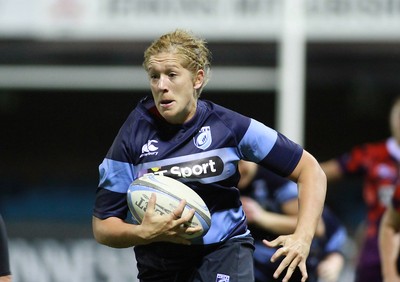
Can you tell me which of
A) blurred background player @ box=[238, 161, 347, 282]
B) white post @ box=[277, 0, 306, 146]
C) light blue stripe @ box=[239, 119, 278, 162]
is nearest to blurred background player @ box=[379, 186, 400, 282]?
blurred background player @ box=[238, 161, 347, 282]

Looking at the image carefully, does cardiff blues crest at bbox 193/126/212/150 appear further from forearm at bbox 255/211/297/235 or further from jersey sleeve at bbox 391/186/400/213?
forearm at bbox 255/211/297/235

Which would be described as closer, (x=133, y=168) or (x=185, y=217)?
(x=185, y=217)

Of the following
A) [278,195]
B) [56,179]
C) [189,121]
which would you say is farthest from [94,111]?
[189,121]

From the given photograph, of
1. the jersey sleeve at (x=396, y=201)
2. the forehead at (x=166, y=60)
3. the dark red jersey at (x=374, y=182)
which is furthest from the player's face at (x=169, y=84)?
the dark red jersey at (x=374, y=182)

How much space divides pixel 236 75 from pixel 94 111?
388 cm

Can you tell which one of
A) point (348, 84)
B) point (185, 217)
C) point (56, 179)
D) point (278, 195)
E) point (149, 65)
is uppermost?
point (149, 65)

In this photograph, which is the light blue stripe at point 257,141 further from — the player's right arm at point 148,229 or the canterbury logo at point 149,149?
the player's right arm at point 148,229

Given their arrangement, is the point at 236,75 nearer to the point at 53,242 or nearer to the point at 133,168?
the point at 53,242

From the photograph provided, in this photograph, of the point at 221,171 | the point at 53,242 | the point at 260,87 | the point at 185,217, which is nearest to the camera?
the point at 185,217

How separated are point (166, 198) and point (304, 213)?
63 centimetres

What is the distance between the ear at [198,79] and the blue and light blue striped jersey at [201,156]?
111mm

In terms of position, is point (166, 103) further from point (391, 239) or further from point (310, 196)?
point (391, 239)

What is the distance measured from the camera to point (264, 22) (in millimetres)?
12000

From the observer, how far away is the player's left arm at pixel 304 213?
4.68 metres
